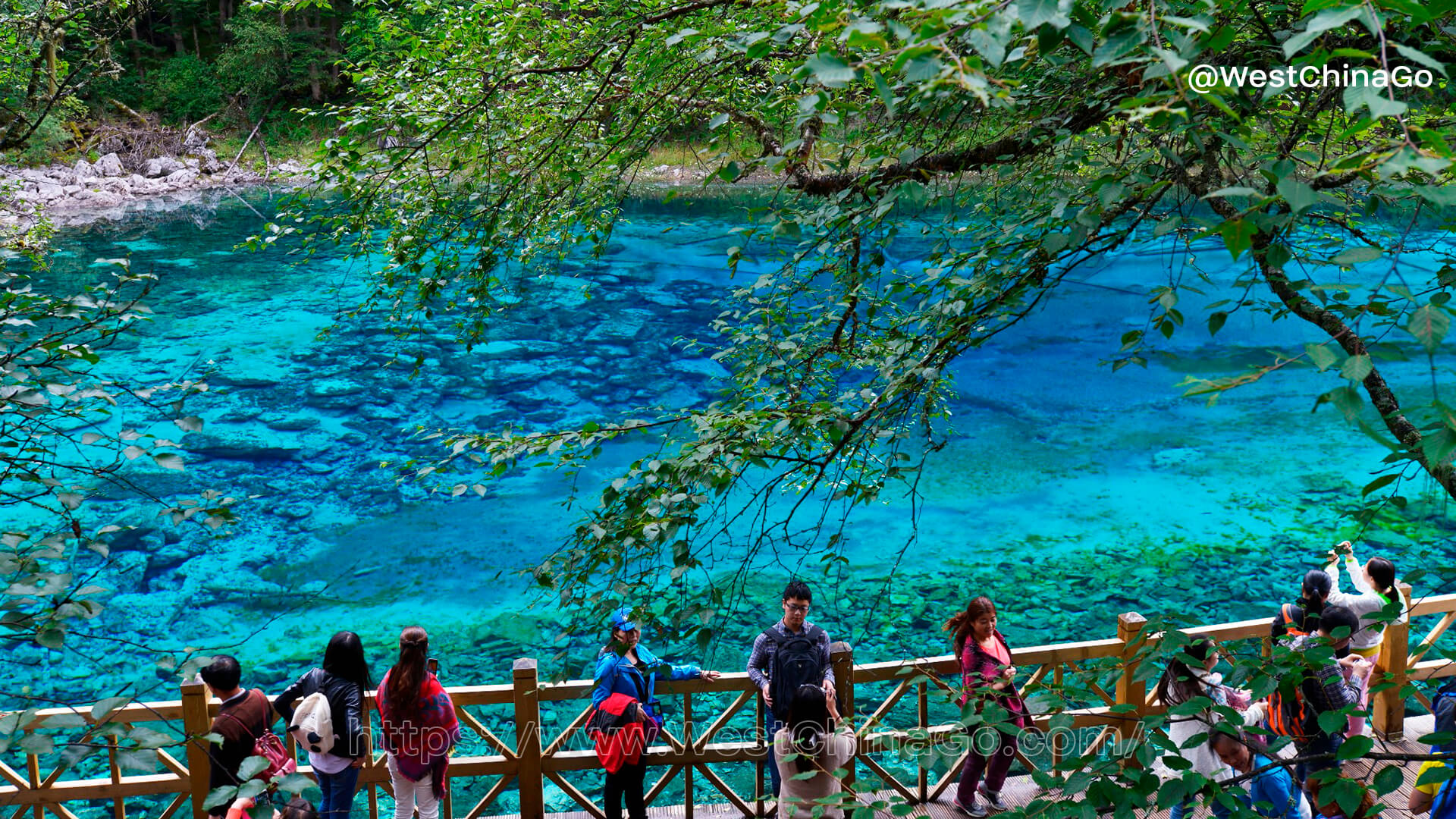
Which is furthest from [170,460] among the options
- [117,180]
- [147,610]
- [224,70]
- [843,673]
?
[224,70]

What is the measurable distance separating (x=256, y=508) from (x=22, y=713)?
1208 cm

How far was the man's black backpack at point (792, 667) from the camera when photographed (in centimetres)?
428

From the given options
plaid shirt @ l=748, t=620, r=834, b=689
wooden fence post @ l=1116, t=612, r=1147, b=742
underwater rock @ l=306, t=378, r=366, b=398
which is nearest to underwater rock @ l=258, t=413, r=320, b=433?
underwater rock @ l=306, t=378, r=366, b=398

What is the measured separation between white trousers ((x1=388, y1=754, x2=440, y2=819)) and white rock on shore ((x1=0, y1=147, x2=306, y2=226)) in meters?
20.4

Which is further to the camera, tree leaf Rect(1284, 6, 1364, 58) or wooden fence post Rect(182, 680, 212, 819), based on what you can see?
wooden fence post Rect(182, 680, 212, 819)

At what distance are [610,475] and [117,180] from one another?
62.4ft

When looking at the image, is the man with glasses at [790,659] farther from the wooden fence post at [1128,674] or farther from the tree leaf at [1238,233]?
the tree leaf at [1238,233]

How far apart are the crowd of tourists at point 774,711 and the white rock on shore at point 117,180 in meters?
20.4

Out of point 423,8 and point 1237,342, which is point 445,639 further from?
point 1237,342

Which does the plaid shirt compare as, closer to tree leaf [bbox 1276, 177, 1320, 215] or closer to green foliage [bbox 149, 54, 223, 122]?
tree leaf [bbox 1276, 177, 1320, 215]

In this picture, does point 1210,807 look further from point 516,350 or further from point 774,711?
point 516,350

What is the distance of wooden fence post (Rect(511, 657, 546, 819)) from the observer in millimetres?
4496

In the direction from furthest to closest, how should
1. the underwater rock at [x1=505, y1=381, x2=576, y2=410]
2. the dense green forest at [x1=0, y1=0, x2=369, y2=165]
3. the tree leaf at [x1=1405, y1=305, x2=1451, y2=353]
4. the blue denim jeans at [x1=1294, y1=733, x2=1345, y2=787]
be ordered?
1. the dense green forest at [x1=0, y1=0, x2=369, y2=165]
2. the underwater rock at [x1=505, y1=381, x2=576, y2=410]
3. the blue denim jeans at [x1=1294, y1=733, x2=1345, y2=787]
4. the tree leaf at [x1=1405, y1=305, x2=1451, y2=353]

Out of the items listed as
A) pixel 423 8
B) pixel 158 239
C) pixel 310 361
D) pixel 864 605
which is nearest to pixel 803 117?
pixel 423 8
